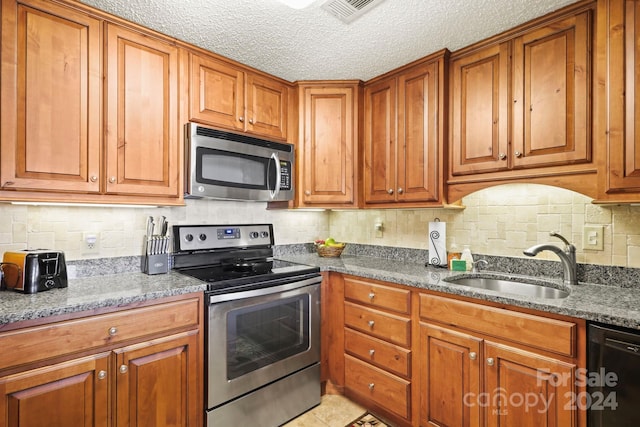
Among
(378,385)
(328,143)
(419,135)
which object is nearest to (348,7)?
(419,135)

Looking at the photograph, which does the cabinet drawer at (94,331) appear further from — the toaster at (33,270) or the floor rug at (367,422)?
the floor rug at (367,422)

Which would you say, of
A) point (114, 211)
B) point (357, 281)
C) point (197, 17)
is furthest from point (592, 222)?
point (114, 211)

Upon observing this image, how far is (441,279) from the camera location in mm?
1859

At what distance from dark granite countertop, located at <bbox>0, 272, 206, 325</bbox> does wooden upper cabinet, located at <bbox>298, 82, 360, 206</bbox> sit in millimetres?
1124

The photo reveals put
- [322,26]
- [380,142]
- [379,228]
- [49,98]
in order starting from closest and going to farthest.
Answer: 1. [49,98]
2. [322,26]
3. [380,142]
4. [379,228]

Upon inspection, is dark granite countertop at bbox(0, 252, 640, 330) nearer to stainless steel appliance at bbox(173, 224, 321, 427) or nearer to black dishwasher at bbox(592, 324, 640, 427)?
black dishwasher at bbox(592, 324, 640, 427)

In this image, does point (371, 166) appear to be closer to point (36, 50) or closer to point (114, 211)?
point (114, 211)

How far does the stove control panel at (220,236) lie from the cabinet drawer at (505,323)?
132 centimetres

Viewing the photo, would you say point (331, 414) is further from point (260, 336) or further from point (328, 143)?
point (328, 143)

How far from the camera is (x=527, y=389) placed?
4.58 feet

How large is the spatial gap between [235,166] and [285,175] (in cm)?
40

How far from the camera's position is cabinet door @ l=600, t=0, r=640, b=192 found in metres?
1.35

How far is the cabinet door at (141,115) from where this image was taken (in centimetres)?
170

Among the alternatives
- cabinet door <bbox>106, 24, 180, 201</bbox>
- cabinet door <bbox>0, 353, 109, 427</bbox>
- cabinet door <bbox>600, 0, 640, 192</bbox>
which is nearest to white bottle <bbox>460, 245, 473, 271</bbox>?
cabinet door <bbox>600, 0, 640, 192</bbox>
